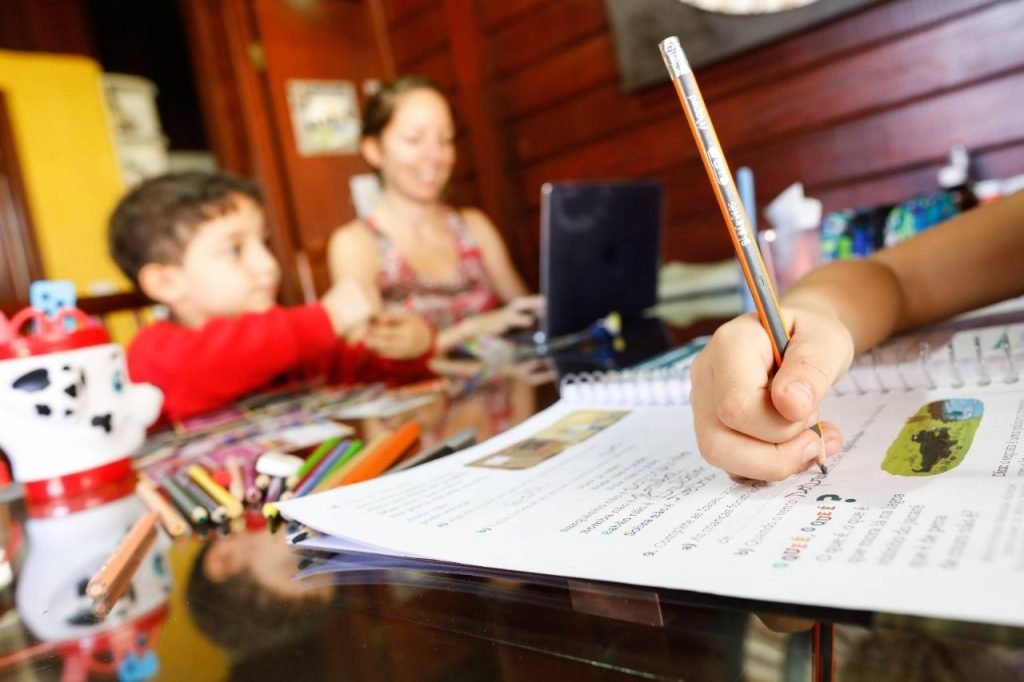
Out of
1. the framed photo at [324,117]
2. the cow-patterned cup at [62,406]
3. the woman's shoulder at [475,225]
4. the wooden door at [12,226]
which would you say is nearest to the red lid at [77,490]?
the cow-patterned cup at [62,406]

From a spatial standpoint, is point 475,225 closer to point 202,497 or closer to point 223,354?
point 223,354

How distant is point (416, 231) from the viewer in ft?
6.38

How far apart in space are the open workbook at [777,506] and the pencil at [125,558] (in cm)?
10

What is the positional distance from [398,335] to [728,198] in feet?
2.88

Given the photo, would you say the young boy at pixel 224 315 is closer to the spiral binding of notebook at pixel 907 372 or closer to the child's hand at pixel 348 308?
the child's hand at pixel 348 308

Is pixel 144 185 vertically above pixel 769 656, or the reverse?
pixel 144 185

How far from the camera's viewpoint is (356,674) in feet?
0.86

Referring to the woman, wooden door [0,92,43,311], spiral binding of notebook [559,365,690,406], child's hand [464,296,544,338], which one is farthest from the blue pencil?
wooden door [0,92,43,311]

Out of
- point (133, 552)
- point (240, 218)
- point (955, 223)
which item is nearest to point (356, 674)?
point (133, 552)

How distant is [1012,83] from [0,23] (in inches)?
173

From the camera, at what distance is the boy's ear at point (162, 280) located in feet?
4.05

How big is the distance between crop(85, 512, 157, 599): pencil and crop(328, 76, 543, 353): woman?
1.20 m

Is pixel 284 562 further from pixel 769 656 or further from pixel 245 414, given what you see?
pixel 245 414

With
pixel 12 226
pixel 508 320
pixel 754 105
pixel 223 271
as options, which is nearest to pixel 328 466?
pixel 223 271
